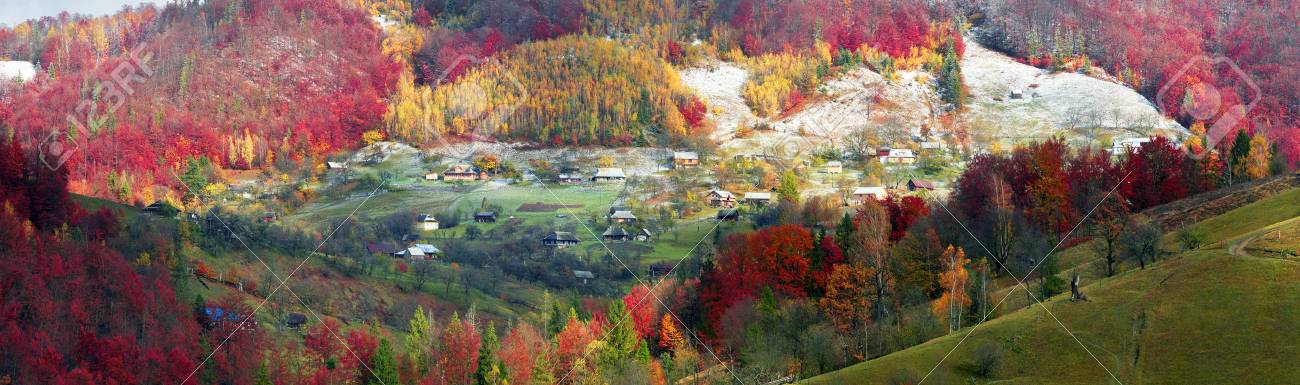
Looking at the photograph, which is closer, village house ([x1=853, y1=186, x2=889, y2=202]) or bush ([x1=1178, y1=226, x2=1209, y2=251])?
bush ([x1=1178, y1=226, x2=1209, y2=251])

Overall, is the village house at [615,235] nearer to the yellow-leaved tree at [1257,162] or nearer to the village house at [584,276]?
the village house at [584,276]

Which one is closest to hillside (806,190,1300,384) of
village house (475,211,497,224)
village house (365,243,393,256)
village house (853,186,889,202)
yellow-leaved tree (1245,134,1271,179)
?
yellow-leaved tree (1245,134,1271,179)

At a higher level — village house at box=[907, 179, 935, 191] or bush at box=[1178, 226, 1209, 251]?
bush at box=[1178, 226, 1209, 251]

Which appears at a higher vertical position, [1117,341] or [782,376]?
[1117,341]

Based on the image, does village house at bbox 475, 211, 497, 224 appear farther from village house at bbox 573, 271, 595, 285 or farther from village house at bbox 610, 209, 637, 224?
village house at bbox 573, 271, 595, 285

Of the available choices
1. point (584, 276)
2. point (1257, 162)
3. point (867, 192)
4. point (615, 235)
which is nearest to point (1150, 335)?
point (1257, 162)

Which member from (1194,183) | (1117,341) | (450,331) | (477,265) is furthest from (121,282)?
(1194,183)

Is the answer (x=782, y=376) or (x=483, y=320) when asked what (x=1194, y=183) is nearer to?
(x=782, y=376)
